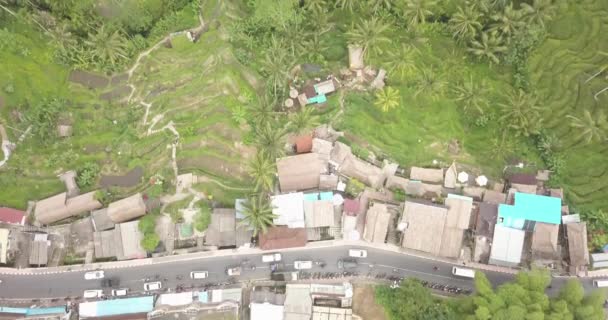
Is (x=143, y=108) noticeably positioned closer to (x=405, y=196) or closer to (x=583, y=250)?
(x=405, y=196)

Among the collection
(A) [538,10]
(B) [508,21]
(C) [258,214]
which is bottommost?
(C) [258,214]

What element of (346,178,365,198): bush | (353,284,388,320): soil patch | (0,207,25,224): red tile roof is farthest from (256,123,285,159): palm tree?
(0,207,25,224): red tile roof

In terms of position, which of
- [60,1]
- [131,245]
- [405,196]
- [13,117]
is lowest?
[131,245]

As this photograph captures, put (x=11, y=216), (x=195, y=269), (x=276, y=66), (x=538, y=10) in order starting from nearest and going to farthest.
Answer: (x=195, y=269)
(x=11, y=216)
(x=276, y=66)
(x=538, y=10)

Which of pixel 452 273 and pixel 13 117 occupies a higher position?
pixel 13 117

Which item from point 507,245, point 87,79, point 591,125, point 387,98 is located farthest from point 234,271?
point 591,125

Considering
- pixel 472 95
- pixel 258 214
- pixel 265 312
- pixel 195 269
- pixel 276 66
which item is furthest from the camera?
pixel 472 95

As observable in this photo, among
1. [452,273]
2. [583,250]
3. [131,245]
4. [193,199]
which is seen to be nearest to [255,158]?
[193,199]

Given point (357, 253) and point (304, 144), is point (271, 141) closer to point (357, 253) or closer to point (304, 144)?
point (304, 144)
